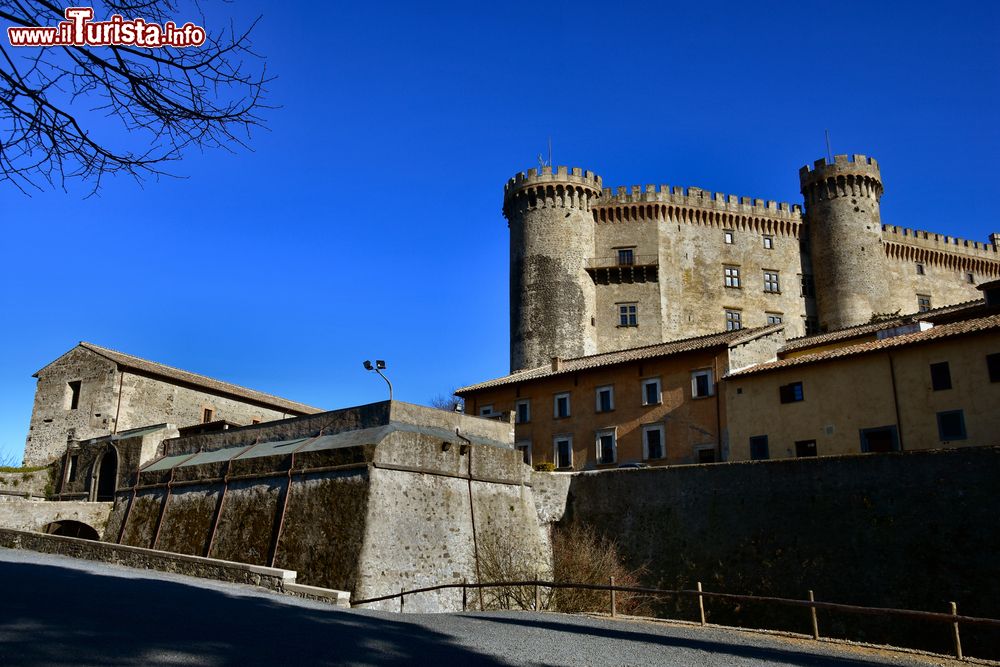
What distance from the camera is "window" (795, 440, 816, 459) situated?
26.4 meters

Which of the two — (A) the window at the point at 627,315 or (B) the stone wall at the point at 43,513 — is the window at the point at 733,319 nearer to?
(A) the window at the point at 627,315

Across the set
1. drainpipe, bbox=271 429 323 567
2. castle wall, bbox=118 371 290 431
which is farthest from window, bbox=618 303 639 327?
drainpipe, bbox=271 429 323 567

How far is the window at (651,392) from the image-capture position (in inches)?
1277

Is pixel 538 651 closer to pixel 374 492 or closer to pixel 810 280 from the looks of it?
pixel 374 492

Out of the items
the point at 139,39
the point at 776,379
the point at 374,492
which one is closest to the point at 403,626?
the point at 374,492

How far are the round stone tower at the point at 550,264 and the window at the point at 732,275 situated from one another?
9.15m

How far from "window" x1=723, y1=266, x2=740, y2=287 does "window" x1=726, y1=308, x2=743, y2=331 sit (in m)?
1.81

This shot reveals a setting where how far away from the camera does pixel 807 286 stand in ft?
176

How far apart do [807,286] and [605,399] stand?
85.3 ft

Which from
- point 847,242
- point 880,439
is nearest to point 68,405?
point 880,439

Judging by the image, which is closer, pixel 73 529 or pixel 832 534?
pixel 832 534

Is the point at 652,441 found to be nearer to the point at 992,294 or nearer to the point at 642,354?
the point at 642,354

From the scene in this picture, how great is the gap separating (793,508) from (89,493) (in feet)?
86.2

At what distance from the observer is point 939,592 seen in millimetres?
18734
